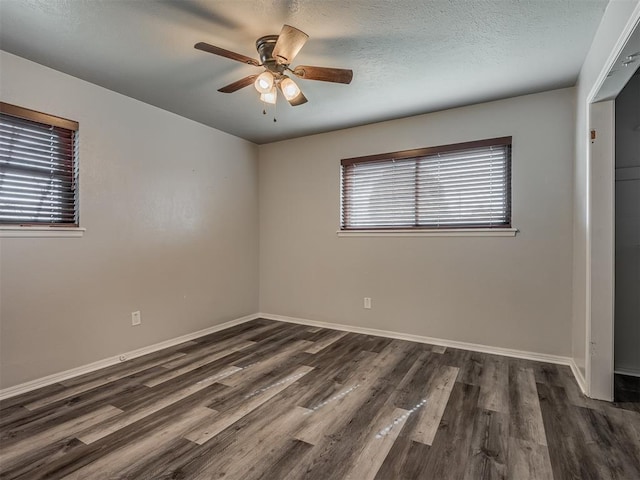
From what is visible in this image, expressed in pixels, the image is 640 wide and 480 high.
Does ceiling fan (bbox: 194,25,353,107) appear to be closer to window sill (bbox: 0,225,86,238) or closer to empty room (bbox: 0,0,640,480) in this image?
empty room (bbox: 0,0,640,480)

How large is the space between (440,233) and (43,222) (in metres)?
3.50

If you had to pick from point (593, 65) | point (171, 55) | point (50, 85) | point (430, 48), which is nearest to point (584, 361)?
point (593, 65)

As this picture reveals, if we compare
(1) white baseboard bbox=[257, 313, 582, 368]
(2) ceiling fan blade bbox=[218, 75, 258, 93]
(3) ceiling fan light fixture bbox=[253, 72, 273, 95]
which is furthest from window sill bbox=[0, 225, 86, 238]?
(1) white baseboard bbox=[257, 313, 582, 368]

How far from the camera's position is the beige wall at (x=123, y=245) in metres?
2.41

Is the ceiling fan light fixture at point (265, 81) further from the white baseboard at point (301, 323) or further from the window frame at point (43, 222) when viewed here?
the white baseboard at point (301, 323)

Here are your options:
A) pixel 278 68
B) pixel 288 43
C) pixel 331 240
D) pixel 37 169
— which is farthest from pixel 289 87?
pixel 331 240


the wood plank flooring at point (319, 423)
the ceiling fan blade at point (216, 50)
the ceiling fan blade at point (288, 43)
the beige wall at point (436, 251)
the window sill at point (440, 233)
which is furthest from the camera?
the window sill at point (440, 233)

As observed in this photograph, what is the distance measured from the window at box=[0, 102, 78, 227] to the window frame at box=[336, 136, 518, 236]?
2672 millimetres

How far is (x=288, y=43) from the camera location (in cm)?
188

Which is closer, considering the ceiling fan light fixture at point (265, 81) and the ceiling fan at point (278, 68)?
the ceiling fan at point (278, 68)

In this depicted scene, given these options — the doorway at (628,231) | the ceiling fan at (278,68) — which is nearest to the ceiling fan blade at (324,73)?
the ceiling fan at (278,68)

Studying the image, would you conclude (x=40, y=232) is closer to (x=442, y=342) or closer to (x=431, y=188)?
(x=431, y=188)

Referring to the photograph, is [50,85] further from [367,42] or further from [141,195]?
[367,42]

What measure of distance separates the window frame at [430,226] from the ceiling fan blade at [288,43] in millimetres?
1934
